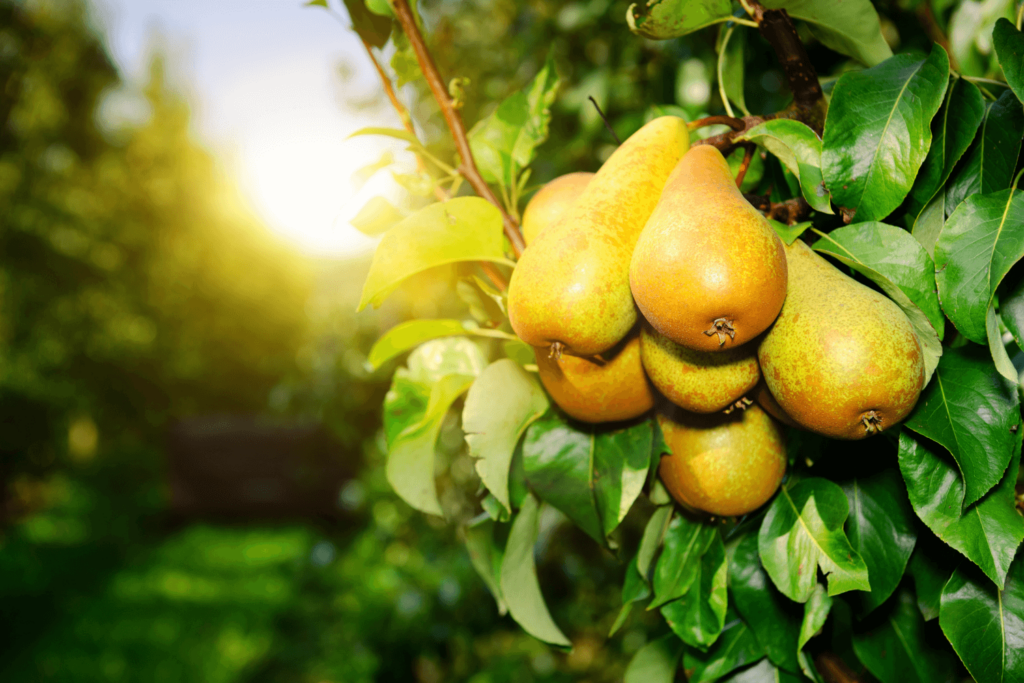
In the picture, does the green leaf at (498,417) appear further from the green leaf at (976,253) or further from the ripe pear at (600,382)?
the green leaf at (976,253)

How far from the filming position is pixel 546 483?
79 cm

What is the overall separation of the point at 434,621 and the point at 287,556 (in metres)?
5.52

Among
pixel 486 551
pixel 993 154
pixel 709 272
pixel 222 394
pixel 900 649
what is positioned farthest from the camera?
pixel 222 394

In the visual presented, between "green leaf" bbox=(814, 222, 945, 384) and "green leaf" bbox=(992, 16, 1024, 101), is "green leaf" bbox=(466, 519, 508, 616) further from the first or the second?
"green leaf" bbox=(992, 16, 1024, 101)

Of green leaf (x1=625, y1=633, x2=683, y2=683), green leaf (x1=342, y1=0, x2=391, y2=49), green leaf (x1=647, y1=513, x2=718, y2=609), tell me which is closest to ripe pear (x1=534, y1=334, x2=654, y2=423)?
green leaf (x1=647, y1=513, x2=718, y2=609)

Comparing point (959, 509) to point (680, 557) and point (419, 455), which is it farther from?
point (419, 455)

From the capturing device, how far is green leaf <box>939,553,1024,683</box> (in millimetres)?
667

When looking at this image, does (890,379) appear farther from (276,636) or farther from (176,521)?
(176,521)

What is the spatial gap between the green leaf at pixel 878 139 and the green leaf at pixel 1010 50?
5cm

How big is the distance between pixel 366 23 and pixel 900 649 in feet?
3.71

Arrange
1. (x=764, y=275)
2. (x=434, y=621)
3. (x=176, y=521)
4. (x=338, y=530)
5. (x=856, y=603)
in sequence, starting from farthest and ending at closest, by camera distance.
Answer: (x=176, y=521) < (x=338, y=530) < (x=434, y=621) < (x=856, y=603) < (x=764, y=275)

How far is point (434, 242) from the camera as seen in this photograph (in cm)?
76

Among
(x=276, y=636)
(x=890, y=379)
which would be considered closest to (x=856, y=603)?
(x=890, y=379)

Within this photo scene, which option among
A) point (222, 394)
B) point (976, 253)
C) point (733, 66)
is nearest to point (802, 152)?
point (976, 253)
